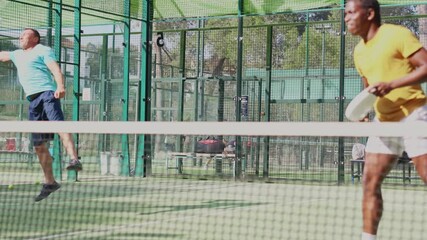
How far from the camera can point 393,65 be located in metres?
4.98

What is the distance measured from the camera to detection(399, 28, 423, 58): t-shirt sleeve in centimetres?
486

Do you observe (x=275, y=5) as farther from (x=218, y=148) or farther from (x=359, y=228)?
(x=359, y=228)

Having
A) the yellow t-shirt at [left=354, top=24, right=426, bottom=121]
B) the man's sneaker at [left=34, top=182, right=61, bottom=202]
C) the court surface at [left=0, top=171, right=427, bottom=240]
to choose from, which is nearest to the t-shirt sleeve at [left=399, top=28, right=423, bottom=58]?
the yellow t-shirt at [left=354, top=24, right=426, bottom=121]

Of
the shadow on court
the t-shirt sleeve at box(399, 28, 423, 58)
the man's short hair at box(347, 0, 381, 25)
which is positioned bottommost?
the shadow on court

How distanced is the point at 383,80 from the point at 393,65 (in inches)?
4.2

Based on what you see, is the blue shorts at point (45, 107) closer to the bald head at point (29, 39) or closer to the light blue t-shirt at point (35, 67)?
the light blue t-shirt at point (35, 67)

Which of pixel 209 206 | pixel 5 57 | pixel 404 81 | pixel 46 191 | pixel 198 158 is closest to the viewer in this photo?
pixel 404 81

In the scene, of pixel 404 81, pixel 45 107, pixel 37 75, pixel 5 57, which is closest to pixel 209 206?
pixel 45 107

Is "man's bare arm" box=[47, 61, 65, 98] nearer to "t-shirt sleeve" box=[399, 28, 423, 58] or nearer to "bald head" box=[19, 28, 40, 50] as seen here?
"bald head" box=[19, 28, 40, 50]

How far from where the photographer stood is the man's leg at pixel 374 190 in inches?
196

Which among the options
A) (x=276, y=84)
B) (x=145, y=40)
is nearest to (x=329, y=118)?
(x=276, y=84)

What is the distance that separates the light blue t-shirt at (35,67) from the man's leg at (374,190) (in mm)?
4595

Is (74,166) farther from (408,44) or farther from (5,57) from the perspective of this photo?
(408,44)

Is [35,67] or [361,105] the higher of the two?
[35,67]
